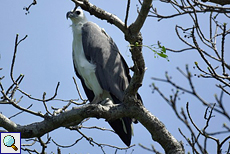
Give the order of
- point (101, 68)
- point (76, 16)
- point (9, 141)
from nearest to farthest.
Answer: point (9, 141) → point (101, 68) → point (76, 16)

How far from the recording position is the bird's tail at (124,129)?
555 cm

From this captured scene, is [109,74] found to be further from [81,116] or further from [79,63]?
[81,116]

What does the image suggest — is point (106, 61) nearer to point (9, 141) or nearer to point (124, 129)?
point (124, 129)

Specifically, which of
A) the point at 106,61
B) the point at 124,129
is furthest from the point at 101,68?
the point at 124,129

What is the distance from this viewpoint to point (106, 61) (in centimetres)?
595

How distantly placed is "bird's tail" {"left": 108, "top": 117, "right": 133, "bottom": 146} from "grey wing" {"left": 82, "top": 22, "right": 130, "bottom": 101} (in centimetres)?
39

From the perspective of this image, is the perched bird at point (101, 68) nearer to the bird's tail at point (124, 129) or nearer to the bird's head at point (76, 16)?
the bird's tail at point (124, 129)

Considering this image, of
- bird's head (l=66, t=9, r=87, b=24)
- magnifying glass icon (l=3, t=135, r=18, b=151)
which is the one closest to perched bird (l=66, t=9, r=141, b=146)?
bird's head (l=66, t=9, r=87, b=24)

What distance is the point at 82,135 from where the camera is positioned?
5.43 m

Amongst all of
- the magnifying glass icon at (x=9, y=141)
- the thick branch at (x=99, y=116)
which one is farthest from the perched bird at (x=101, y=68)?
the magnifying glass icon at (x=9, y=141)

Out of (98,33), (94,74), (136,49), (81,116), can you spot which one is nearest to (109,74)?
(94,74)

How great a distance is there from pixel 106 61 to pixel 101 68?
17 centimetres

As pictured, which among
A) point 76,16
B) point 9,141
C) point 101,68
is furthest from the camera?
point 76,16

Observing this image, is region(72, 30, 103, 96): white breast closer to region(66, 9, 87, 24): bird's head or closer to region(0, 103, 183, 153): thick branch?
region(66, 9, 87, 24): bird's head
